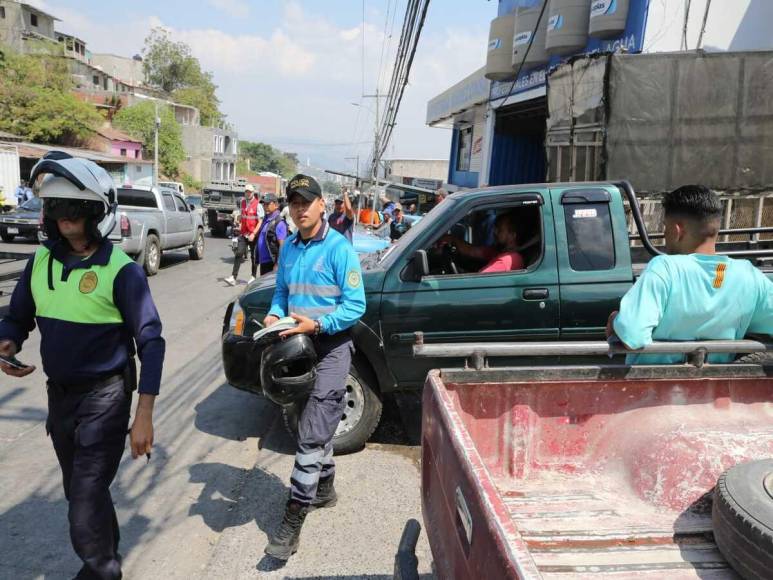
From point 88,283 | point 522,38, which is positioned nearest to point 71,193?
point 88,283

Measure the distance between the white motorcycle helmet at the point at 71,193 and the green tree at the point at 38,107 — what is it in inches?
1678

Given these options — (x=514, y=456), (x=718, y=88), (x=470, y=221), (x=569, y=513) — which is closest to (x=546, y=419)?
(x=514, y=456)

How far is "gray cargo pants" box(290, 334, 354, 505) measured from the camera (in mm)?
3096

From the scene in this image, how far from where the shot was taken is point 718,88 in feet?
17.2

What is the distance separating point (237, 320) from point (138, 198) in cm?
1127

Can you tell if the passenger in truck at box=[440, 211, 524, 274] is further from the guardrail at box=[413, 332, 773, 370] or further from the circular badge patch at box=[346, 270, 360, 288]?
the guardrail at box=[413, 332, 773, 370]

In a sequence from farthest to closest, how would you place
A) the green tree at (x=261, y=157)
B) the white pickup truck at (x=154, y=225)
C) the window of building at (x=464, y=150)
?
1. the green tree at (x=261, y=157)
2. the window of building at (x=464, y=150)
3. the white pickup truck at (x=154, y=225)

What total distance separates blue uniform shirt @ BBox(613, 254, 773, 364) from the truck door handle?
1546 millimetres

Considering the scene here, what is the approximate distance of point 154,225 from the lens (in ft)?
42.5

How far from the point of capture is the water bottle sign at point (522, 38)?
1259 cm

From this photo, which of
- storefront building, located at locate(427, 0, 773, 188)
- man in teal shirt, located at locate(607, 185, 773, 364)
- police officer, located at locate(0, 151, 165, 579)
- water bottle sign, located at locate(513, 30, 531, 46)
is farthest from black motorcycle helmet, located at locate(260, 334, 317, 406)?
water bottle sign, located at locate(513, 30, 531, 46)

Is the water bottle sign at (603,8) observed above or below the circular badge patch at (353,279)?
above

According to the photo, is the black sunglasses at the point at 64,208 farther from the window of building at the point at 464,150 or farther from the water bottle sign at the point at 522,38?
the window of building at the point at 464,150

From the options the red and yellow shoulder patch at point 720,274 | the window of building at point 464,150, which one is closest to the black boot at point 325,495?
the red and yellow shoulder patch at point 720,274
